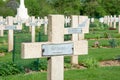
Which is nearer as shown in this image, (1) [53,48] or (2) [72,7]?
(1) [53,48]

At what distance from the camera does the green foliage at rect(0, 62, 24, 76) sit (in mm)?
11614

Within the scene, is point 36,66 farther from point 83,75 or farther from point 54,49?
point 54,49

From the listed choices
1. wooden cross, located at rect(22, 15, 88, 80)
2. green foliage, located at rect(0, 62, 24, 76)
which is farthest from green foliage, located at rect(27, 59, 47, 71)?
wooden cross, located at rect(22, 15, 88, 80)

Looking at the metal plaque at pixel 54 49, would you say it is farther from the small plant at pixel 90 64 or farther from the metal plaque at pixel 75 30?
the small plant at pixel 90 64

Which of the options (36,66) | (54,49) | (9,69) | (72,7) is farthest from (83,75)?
(72,7)

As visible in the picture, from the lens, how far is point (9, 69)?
11852 millimetres

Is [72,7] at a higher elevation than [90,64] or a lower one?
higher

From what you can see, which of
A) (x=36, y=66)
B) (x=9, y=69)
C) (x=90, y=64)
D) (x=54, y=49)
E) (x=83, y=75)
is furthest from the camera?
(x=90, y=64)

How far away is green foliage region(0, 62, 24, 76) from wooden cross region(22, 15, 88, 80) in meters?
5.30

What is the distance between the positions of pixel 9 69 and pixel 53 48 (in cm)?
574

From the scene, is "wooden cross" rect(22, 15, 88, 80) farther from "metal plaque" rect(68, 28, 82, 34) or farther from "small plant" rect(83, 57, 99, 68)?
"small plant" rect(83, 57, 99, 68)

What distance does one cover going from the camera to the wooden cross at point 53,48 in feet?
20.5

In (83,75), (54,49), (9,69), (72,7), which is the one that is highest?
(72,7)

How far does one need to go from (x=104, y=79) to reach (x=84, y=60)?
3588 millimetres
